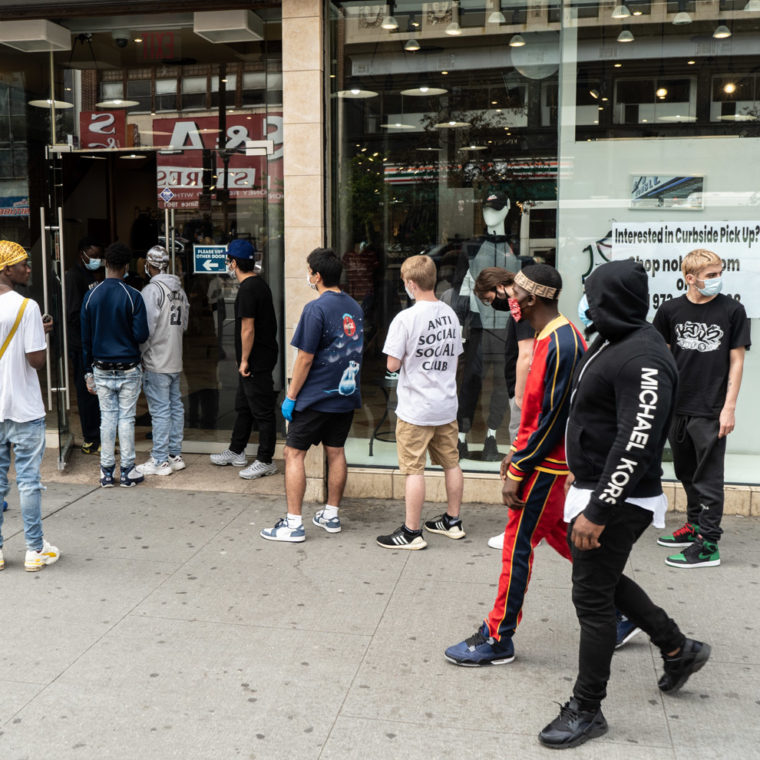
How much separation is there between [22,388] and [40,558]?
3.49ft

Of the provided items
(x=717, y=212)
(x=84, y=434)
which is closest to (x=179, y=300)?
(x=84, y=434)

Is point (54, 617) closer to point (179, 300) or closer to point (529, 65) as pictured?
point (179, 300)

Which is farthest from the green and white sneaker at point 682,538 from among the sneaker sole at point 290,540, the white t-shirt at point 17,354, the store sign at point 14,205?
the store sign at point 14,205

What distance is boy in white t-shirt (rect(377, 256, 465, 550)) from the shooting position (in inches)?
228

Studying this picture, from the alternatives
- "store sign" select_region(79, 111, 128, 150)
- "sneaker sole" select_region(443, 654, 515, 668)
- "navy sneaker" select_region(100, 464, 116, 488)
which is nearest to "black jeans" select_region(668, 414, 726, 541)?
"sneaker sole" select_region(443, 654, 515, 668)

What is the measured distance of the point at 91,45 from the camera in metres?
8.84

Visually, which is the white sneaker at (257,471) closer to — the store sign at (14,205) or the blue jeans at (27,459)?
the blue jeans at (27,459)

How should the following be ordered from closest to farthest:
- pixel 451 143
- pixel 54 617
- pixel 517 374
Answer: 1. pixel 54 617
2. pixel 517 374
3. pixel 451 143

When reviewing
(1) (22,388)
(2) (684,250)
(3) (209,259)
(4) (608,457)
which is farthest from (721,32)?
(1) (22,388)

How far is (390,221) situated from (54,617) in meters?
3.97

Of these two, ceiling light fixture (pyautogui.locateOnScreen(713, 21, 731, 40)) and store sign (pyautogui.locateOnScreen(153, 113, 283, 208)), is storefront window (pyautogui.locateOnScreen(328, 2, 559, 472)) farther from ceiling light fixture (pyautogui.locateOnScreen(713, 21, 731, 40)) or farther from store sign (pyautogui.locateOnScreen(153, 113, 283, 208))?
store sign (pyautogui.locateOnScreen(153, 113, 283, 208))

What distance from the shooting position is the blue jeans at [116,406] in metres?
7.41

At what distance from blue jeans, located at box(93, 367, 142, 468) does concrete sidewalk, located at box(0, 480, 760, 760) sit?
39.7 inches

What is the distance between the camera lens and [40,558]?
18.3 feet
